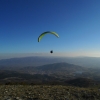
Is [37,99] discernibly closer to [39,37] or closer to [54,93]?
[54,93]

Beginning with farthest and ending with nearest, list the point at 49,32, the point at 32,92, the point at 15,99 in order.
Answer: the point at 49,32
the point at 32,92
the point at 15,99

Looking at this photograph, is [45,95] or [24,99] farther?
[45,95]

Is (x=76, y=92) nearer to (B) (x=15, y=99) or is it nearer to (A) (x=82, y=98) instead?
→ (A) (x=82, y=98)

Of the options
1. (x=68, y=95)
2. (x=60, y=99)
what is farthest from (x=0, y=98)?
(x=68, y=95)

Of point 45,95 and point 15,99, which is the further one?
point 45,95

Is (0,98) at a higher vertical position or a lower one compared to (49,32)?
lower

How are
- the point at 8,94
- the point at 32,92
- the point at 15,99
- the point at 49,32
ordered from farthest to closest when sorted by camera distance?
1. the point at 49,32
2. the point at 32,92
3. the point at 8,94
4. the point at 15,99

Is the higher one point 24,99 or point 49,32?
point 49,32

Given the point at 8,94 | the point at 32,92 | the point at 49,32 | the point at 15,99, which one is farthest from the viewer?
the point at 49,32

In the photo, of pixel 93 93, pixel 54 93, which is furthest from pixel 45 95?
pixel 93 93
